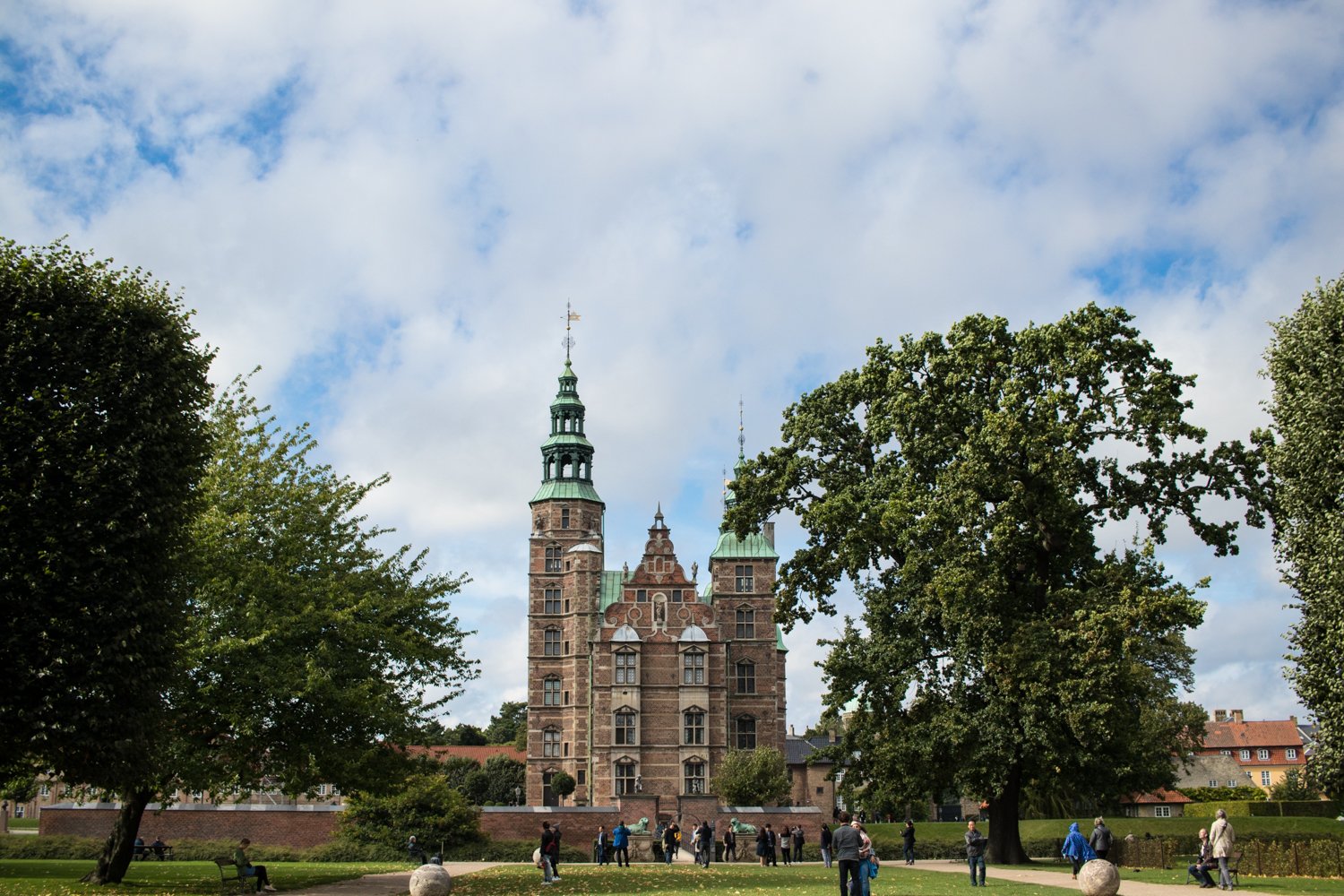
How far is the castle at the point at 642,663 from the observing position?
2566 inches

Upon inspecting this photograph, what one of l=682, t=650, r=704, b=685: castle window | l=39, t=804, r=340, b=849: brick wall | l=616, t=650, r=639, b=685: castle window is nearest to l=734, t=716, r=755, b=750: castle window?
l=682, t=650, r=704, b=685: castle window

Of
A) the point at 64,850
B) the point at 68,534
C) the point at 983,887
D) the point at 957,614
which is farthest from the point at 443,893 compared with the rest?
the point at 64,850

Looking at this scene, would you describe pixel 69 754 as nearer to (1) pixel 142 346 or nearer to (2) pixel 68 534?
(2) pixel 68 534

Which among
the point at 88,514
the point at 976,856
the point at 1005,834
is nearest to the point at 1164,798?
the point at 1005,834

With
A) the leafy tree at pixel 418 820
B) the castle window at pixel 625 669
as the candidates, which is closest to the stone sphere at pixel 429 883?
the leafy tree at pixel 418 820

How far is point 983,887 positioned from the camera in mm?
23500

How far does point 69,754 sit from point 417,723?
9243mm

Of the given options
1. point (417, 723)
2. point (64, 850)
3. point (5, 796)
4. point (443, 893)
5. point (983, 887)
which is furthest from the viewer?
point (64, 850)

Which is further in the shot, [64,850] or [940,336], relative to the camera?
[64,850]

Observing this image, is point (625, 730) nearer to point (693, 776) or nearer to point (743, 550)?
point (693, 776)

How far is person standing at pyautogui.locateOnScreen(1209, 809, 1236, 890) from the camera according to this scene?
2369 centimetres

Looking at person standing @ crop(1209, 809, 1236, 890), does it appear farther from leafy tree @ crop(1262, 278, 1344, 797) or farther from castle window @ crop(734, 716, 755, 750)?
castle window @ crop(734, 716, 755, 750)

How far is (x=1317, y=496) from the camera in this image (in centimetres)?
2317

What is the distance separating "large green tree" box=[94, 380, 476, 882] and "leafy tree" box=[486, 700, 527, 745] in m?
98.8
